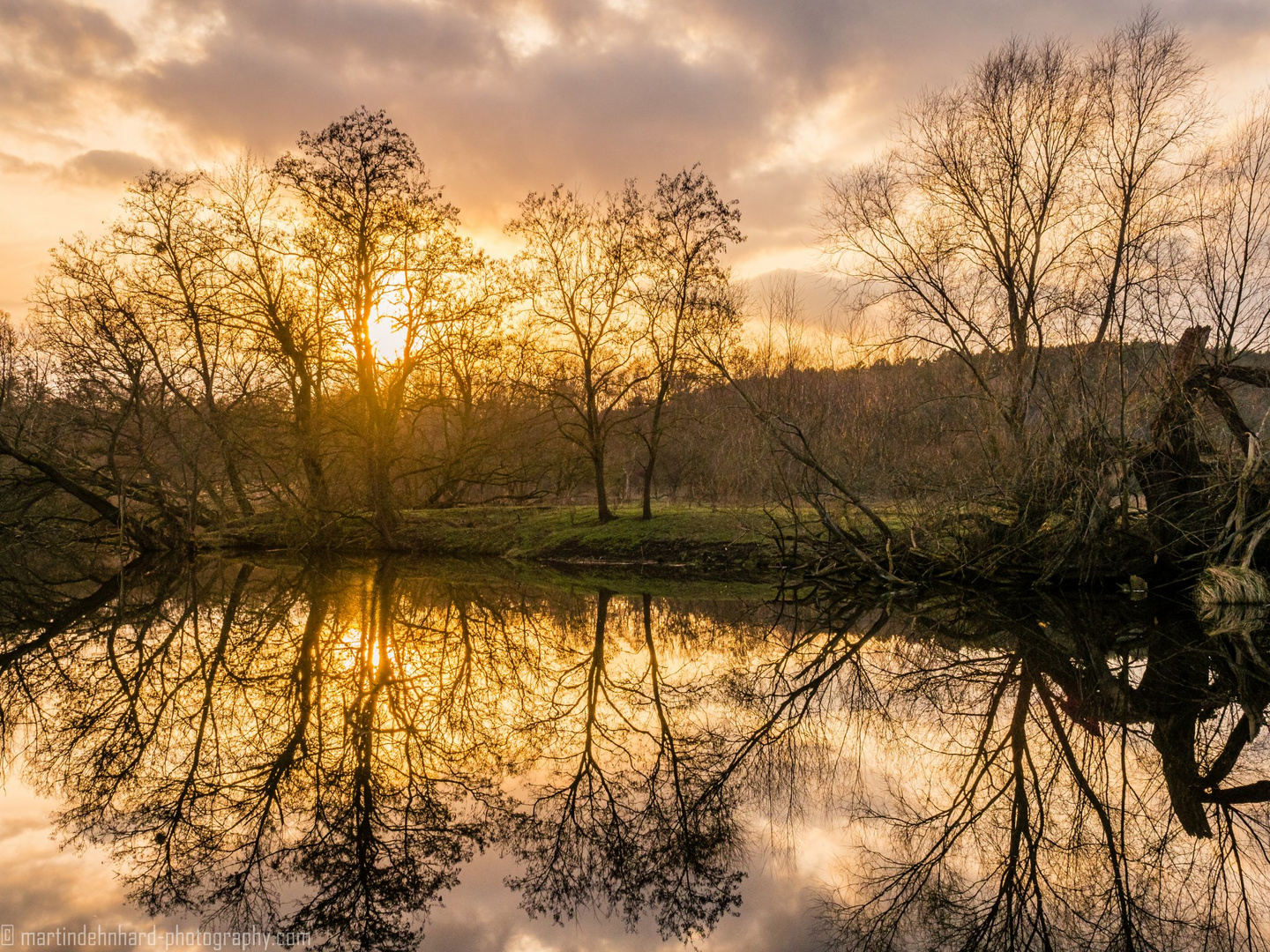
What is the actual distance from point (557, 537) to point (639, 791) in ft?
69.4

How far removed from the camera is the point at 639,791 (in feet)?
21.6

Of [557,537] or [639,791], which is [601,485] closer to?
[557,537]

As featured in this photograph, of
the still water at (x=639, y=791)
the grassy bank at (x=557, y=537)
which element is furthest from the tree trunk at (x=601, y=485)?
the still water at (x=639, y=791)

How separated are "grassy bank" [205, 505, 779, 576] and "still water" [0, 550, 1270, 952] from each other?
10148 mm

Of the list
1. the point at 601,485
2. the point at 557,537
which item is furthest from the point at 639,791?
the point at 557,537

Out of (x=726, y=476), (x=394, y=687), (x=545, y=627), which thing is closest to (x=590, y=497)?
(x=726, y=476)

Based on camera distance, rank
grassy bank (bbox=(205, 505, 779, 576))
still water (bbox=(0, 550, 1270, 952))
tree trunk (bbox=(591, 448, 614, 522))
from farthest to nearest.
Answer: tree trunk (bbox=(591, 448, 614, 522)), grassy bank (bbox=(205, 505, 779, 576)), still water (bbox=(0, 550, 1270, 952))

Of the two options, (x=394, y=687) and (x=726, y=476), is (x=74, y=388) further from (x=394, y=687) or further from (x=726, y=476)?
(x=394, y=687)

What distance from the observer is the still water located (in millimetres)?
4602

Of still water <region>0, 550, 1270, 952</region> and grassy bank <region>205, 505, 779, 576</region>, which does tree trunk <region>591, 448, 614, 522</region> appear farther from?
still water <region>0, 550, 1270, 952</region>

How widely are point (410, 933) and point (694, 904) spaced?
1.60 meters

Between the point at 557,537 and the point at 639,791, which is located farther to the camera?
the point at 557,537

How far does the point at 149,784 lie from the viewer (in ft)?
21.9

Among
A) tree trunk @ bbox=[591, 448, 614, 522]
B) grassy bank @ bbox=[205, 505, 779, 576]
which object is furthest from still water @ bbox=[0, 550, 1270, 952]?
tree trunk @ bbox=[591, 448, 614, 522]
